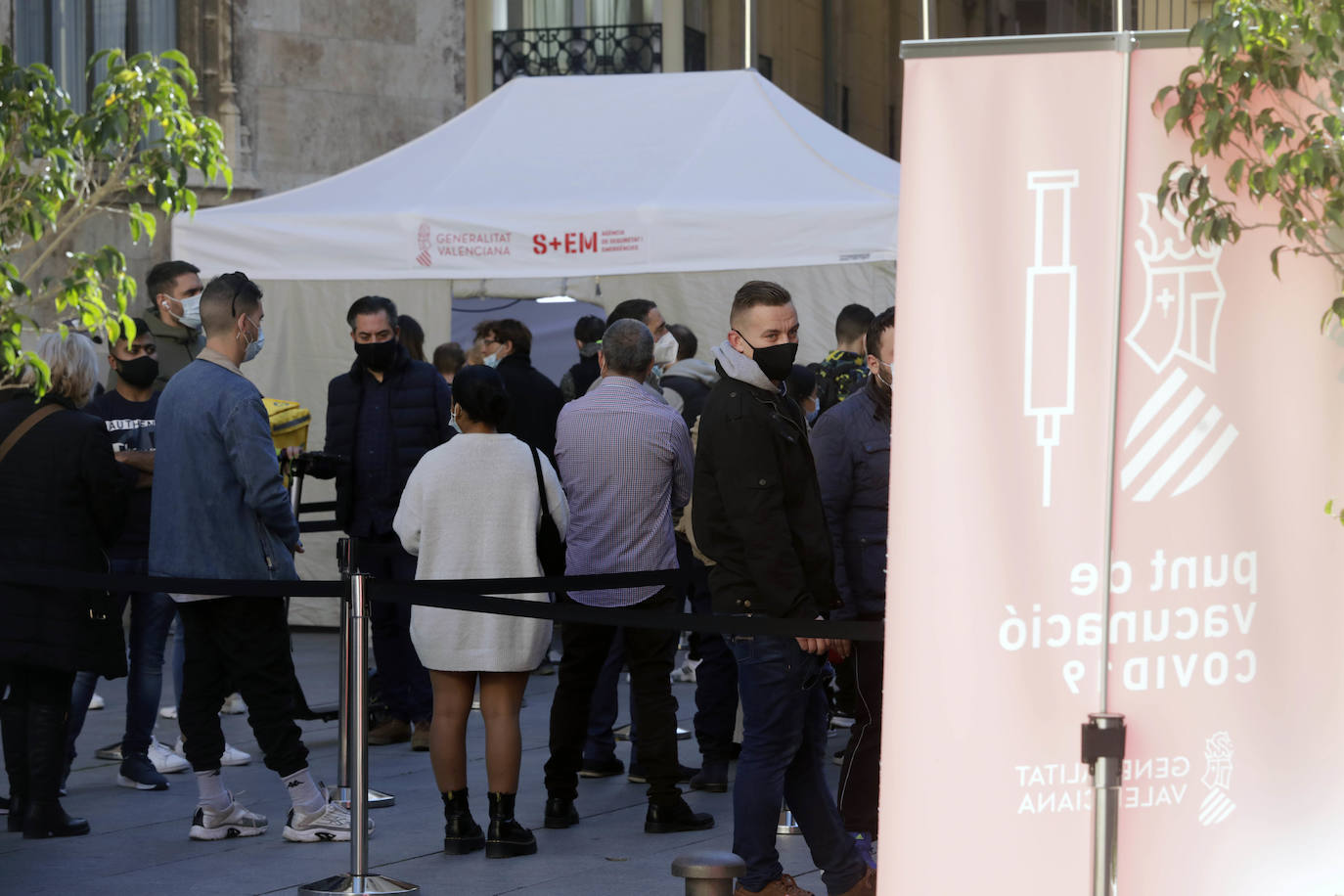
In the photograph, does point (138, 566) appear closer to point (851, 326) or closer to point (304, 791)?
point (304, 791)

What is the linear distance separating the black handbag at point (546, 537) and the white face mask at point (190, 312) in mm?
2325

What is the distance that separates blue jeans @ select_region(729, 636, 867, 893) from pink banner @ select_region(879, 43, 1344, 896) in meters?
1.63

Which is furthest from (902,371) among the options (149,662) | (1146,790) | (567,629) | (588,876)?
(149,662)

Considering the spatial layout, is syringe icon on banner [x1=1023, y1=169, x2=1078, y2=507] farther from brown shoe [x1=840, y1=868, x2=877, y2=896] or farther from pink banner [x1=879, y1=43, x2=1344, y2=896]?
brown shoe [x1=840, y1=868, x2=877, y2=896]

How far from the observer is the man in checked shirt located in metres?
6.80

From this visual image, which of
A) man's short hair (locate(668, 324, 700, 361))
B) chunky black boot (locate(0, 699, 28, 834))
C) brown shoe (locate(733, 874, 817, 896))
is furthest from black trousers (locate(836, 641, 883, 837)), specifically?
man's short hair (locate(668, 324, 700, 361))

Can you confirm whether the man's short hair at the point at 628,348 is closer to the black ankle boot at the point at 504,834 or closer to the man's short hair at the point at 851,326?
the black ankle boot at the point at 504,834

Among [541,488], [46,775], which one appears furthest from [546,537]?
[46,775]

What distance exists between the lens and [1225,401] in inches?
144

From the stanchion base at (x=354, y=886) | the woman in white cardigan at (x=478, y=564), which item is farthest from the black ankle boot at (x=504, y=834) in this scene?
the stanchion base at (x=354, y=886)

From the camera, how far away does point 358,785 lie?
574 centimetres

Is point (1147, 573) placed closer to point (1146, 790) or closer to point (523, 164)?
point (1146, 790)

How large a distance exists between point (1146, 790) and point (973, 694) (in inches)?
15.5

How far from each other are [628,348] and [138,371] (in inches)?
87.5
